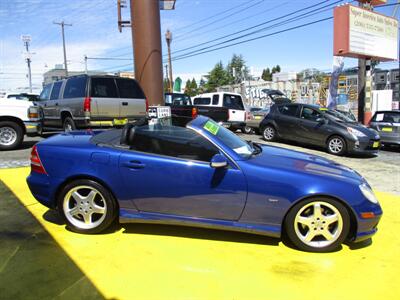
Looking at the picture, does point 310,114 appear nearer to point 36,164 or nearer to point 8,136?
point 8,136

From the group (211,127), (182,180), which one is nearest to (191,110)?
(211,127)

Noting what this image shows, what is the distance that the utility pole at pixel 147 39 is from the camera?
7227 mm

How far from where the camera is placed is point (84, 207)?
3867mm

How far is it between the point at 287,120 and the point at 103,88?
6.41m

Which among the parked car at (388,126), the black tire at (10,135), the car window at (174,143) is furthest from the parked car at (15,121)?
the parked car at (388,126)

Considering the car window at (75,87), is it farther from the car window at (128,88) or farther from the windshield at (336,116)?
the windshield at (336,116)

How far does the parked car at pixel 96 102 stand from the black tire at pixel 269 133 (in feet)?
17.2

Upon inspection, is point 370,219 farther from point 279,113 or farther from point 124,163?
point 279,113

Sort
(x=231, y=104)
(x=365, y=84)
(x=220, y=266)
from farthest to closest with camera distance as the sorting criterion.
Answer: (x=365, y=84)
(x=231, y=104)
(x=220, y=266)

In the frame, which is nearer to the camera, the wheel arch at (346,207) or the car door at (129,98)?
the wheel arch at (346,207)

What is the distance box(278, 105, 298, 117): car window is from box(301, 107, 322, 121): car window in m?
0.29

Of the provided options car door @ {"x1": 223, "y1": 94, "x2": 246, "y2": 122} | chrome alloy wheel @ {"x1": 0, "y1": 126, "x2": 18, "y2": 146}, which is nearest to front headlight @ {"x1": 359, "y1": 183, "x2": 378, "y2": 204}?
chrome alloy wheel @ {"x1": 0, "y1": 126, "x2": 18, "y2": 146}

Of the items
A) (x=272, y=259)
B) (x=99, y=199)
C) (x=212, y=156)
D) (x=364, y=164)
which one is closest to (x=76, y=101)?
(x=99, y=199)

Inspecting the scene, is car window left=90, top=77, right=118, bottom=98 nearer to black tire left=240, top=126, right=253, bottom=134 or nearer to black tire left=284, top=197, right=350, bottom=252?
black tire left=284, top=197, right=350, bottom=252
